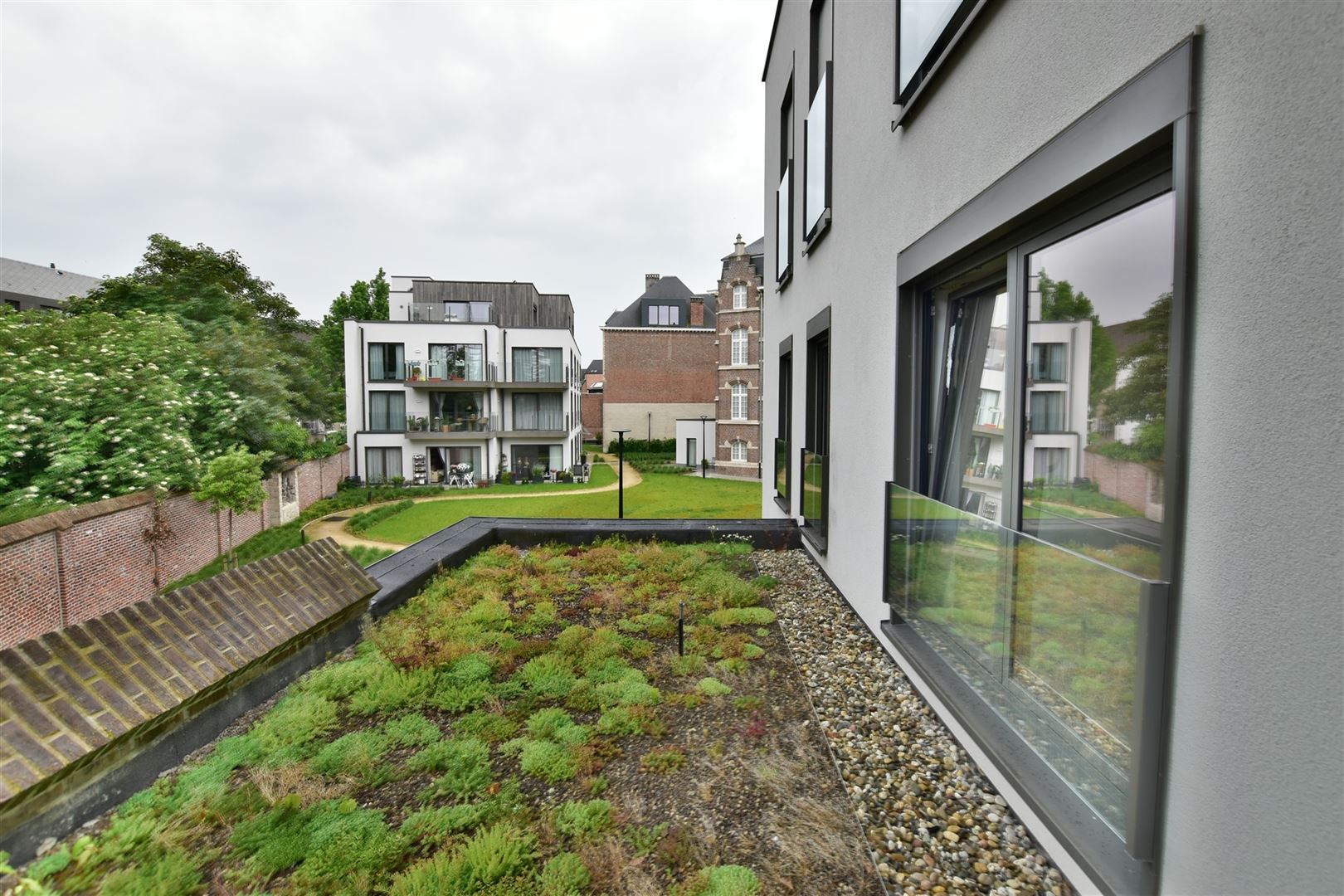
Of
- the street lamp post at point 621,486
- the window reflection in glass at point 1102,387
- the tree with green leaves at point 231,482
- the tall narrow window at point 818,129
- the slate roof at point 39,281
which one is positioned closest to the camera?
the window reflection in glass at point 1102,387

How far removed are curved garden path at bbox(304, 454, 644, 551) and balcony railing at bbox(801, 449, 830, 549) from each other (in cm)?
945

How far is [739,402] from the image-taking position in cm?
3256

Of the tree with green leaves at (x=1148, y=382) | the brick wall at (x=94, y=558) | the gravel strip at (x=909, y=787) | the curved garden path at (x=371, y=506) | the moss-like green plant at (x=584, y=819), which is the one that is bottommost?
the curved garden path at (x=371, y=506)

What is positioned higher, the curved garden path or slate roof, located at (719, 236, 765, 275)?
slate roof, located at (719, 236, 765, 275)

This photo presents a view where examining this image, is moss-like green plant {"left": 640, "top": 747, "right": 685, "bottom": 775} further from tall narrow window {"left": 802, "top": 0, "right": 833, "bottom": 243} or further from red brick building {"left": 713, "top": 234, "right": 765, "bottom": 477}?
red brick building {"left": 713, "top": 234, "right": 765, "bottom": 477}

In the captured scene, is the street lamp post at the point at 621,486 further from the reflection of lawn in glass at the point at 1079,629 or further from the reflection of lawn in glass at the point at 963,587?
the reflection of lawn in glass at the point at 1079,629

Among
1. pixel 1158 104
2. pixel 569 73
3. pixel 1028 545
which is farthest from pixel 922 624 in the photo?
pixel 569 73

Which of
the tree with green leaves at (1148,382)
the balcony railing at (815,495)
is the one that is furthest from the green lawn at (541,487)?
the tree with green leaves at (1148,382)

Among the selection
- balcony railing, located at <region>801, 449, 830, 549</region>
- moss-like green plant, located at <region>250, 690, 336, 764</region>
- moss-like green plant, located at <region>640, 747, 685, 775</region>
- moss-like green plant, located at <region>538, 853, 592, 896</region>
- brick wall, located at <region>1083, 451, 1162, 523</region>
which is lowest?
moss-like green plant, located at <region>640, 747, 685, 775</region>

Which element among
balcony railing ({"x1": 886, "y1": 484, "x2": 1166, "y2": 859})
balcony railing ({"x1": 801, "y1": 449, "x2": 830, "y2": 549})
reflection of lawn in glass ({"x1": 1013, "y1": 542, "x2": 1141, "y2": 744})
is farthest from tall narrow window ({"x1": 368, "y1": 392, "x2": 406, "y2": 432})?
reflection of lawn in glass ({"x1": 1013, "y1": 542, "x2": 1141, "y2": 744})

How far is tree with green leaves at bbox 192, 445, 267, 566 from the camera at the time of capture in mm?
12172

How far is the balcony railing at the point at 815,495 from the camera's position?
6.51 metres

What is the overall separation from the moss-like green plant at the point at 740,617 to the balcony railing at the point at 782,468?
3.95 metres

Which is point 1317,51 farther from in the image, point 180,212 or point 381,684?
point 180,212
